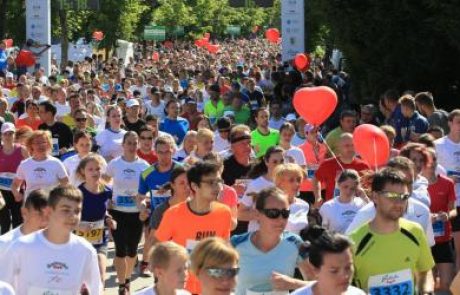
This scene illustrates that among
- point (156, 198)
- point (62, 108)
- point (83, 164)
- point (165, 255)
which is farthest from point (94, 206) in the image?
point (62, 108)

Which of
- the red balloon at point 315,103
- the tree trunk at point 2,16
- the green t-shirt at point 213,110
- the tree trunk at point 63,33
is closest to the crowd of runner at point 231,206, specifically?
the red balloon at point 315,103

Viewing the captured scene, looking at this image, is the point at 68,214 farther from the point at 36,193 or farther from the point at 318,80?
the point at 318,80

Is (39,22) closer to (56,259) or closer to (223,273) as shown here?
(56,259)

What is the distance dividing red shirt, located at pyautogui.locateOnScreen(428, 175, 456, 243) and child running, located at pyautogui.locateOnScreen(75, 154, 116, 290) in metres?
2.79

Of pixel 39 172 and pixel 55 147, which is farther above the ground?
pixel 39 172

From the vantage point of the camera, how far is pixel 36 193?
751cm

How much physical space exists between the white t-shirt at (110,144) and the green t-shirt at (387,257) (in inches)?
295

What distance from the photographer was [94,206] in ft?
31.8

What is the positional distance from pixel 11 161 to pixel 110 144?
177 cm

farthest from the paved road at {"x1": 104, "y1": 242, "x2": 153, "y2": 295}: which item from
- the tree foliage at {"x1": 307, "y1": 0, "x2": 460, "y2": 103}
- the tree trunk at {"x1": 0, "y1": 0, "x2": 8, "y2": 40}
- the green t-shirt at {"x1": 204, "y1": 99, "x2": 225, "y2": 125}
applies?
the tree trunk at {"x1": 0, "y1": 0, "x2": 8, "y2": 40}

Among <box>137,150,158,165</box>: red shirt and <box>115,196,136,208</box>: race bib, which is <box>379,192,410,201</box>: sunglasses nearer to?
<box>115,196,136,208</box>: race bib

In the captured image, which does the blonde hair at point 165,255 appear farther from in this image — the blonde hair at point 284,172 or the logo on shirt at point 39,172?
the logo on shirt at point 39,172

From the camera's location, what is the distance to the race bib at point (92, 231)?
9484 millimetres

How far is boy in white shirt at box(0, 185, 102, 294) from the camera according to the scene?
262 inches
